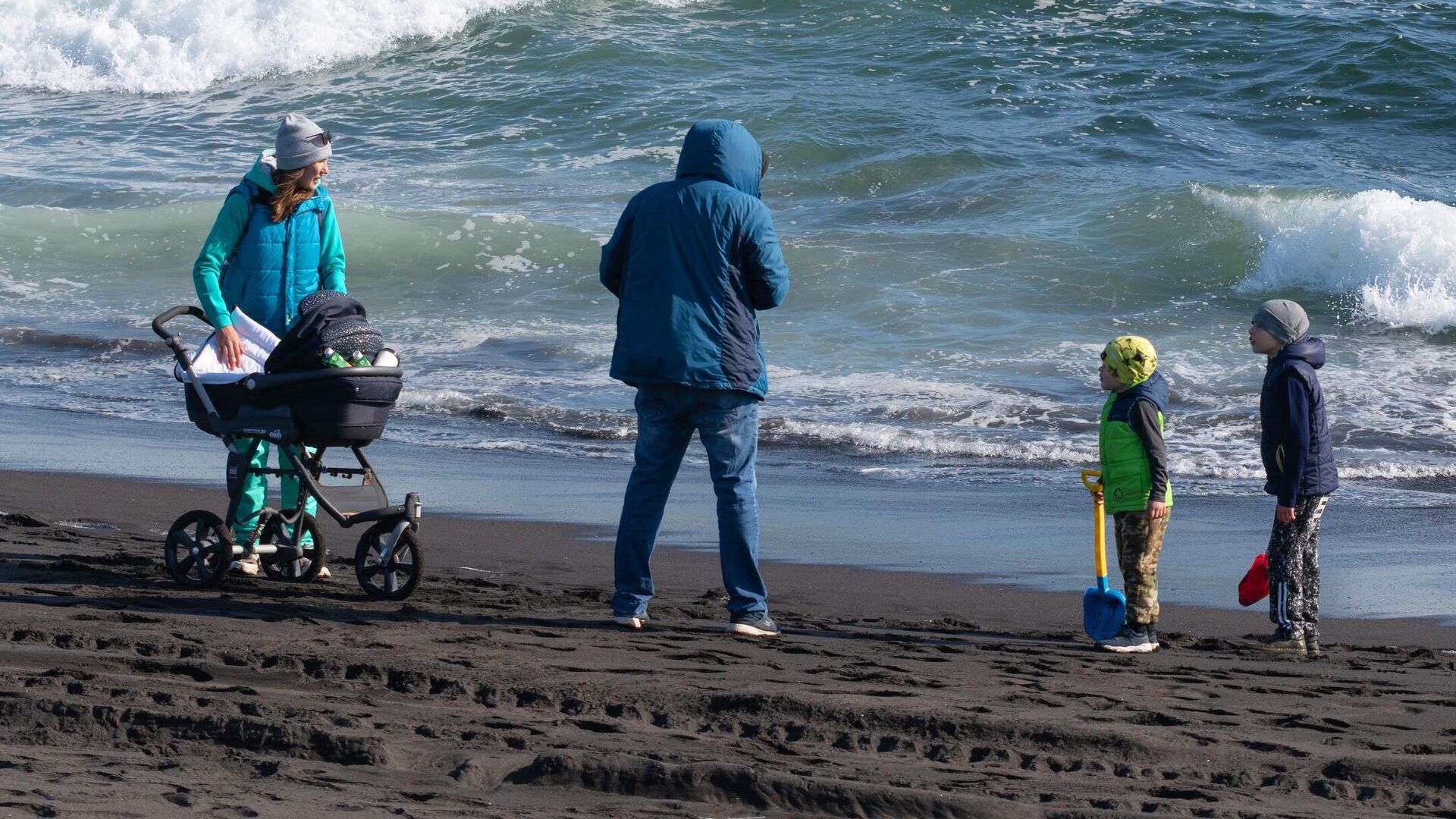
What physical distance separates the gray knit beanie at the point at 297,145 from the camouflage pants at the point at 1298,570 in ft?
11.8

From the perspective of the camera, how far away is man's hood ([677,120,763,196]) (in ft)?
15.9

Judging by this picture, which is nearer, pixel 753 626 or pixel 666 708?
pixel 666 708

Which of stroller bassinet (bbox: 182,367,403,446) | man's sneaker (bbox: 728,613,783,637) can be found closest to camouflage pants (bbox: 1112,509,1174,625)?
man's sneaker (bbox: 728,613,783,637)

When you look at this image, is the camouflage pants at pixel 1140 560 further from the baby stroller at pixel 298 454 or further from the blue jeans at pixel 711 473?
the baby stroller at pixel 298 454

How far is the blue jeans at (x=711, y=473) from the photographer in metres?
4.87

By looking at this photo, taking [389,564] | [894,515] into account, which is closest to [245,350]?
[389,564]

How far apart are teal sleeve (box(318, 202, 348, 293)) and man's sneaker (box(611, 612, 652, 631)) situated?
5.23ft

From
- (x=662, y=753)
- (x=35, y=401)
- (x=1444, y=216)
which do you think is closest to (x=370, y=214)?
(x=35, y=401)

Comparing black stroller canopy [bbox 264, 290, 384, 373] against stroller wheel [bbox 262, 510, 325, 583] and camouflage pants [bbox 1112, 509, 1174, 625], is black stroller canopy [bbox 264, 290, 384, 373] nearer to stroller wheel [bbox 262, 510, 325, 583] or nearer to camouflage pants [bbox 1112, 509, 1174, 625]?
stroller wheel [bbox 262, 510, 325, 583]

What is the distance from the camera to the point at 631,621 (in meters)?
5.04

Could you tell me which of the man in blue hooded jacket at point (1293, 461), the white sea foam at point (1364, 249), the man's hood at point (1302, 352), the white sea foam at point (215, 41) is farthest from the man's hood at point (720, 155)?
the white sea foam at point (215, 41)

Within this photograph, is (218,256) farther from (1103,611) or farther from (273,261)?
(1103,611)

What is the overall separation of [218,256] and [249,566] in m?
1.15

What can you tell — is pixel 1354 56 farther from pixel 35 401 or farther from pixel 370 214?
pixel 35 401
